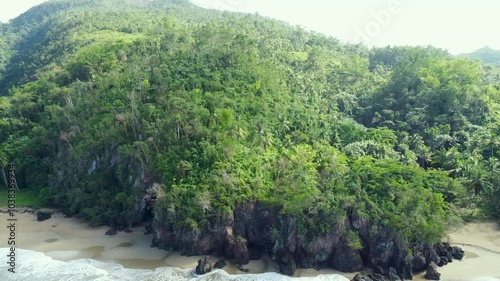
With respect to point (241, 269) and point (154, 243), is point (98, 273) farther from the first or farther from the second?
point (241, 269)

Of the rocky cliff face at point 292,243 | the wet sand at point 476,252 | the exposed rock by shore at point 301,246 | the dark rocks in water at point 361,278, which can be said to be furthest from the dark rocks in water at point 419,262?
the dark rocks in water at point 361,278

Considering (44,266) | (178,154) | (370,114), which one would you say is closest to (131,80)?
(178,154)

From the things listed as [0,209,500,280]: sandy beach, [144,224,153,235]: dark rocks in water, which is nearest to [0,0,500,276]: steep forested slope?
[0,209,500,280]: sandy beach

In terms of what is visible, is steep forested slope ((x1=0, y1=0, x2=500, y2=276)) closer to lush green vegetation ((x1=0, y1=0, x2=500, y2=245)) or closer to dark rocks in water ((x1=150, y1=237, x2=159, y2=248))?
lush green vegetation ((x1=0, y1=0, x2=500, y2=245))

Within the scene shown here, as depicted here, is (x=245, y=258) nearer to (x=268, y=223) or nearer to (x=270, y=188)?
(x=268, y=223)

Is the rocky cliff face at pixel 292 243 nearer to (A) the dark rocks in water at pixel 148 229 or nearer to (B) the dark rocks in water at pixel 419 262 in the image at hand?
(B) the dark rocks in water at pixel 419 262

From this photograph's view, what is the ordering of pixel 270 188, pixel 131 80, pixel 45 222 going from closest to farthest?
pixel 270 188
pixel 45 222
pixel 131 80

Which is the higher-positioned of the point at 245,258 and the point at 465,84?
the point at 465,84
